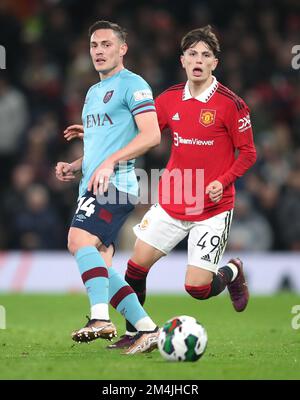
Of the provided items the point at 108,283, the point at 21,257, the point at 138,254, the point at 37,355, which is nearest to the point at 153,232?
the point at 138,254

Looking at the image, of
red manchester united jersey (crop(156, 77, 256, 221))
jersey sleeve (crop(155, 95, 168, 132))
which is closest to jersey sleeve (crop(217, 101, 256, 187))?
red manchester united jersey (crop(156, 77, 256, 221))

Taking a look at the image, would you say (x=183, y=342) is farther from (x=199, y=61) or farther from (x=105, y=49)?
(x=199, y=61)

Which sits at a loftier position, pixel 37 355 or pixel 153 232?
pixel 153 232

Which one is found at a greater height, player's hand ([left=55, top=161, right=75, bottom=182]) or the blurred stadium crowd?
the blurred stadium crowd

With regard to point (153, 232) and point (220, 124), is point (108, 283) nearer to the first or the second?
point (153, 232)

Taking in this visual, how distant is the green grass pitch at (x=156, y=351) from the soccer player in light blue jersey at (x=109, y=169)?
0.36 meters

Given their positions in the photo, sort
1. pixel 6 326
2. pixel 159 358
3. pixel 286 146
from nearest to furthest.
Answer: pixel 159 358, pixel 6 326, pixel 286 146

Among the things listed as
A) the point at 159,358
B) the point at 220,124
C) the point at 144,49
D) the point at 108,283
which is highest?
the point at 144,49

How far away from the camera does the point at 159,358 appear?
23.0ft

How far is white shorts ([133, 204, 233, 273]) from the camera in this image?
26.6 ft

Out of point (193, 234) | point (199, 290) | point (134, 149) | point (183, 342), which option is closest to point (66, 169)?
point (134, 149)

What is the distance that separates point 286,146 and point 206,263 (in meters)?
7.48

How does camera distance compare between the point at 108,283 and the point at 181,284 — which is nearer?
the point at 108,283

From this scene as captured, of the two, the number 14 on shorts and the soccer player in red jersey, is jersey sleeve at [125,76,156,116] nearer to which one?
the number 14 on shorts
